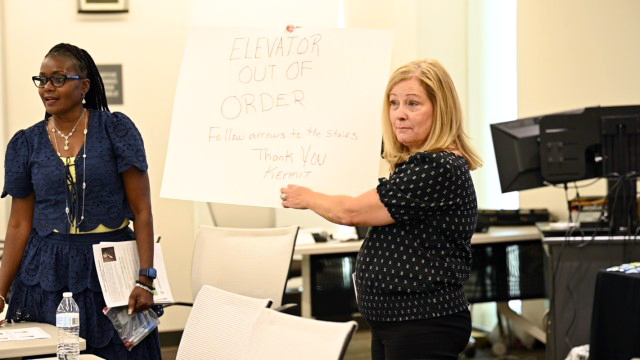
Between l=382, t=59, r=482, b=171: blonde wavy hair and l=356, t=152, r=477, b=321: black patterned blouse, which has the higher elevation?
l=382, t=59, r=482, b=171: blonde wavy hair

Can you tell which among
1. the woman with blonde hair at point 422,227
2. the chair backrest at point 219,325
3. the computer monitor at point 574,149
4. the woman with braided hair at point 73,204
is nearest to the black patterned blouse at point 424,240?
the woman with blonde hair at point 422,227

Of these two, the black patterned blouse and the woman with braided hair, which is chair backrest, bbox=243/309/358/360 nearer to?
the black patterned blouse

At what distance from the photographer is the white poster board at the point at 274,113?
287 cm

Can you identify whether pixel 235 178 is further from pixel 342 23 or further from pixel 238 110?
pixel 342 23

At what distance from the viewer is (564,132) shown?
13.9 feet

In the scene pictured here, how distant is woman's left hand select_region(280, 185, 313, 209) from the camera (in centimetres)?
276

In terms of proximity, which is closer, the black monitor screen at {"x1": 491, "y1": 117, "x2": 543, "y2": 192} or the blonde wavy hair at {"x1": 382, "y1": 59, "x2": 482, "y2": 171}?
the blonde wavy hair at {"x1": 382, "y1": 59, "x2": 482, "y2": 171}

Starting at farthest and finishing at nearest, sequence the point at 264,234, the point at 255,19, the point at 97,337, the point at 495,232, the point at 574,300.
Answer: the point at 255,19 → the point at 495,232 → the point at 574,300 → the point at 264,234 → the point at 97,337

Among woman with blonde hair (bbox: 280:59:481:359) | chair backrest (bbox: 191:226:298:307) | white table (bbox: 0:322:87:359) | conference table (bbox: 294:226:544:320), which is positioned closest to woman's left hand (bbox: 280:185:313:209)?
woman with blonde hair (bbox: 280:59:481:359)

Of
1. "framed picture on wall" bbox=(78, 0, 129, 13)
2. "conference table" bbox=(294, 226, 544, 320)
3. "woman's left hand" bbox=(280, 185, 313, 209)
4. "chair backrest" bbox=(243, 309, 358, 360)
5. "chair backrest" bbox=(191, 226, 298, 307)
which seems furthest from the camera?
"framed picture on wall" bbox=(78, 0, 129, 13)

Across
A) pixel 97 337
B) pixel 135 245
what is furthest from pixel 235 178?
pixel 97 337

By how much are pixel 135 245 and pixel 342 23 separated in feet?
11.2

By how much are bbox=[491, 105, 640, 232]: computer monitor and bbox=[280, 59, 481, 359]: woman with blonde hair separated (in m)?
1.87

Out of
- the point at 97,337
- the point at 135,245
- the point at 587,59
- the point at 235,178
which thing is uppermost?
the point at 587,59
